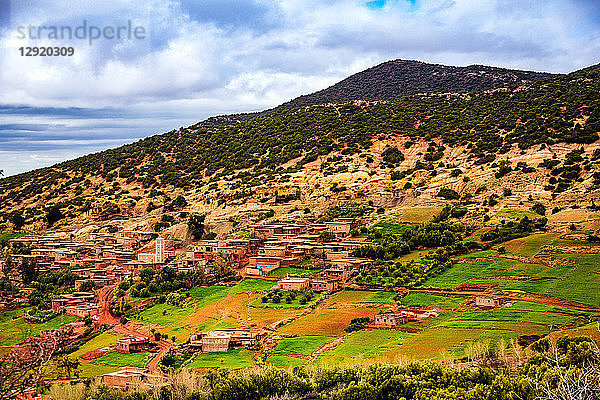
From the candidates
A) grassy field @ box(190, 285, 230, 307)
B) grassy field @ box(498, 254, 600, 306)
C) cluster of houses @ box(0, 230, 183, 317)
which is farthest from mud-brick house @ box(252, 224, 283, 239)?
grassy field @ box(498, 254, 600, 306)

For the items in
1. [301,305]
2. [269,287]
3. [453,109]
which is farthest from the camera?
[453,109]

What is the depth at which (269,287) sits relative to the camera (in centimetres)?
3781

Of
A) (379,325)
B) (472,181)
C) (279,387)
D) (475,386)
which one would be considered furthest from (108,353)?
(472,181)

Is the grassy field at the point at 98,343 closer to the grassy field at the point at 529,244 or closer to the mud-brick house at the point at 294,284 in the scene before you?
the mud-brick house at the point at 294,284

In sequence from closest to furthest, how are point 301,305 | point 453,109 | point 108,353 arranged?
point 108,353 → point 301,305 → point 453,109

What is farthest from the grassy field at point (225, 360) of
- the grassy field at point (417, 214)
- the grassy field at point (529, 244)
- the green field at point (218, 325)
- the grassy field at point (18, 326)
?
the grassy field at point (417, 214)

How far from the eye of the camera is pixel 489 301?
96.0 ft

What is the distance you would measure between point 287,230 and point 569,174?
2418 cm

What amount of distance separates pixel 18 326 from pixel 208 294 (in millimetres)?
11850

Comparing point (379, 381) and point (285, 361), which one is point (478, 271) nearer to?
point (285, 361)

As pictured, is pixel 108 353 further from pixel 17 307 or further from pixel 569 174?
pixel 569 174

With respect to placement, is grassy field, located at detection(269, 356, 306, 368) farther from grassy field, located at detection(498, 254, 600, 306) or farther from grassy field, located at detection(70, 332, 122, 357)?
grassy field, located at detection(498, 254, 600, 306)

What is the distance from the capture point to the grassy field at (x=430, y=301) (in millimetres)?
30602

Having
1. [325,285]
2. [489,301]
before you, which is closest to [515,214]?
[489,301]
